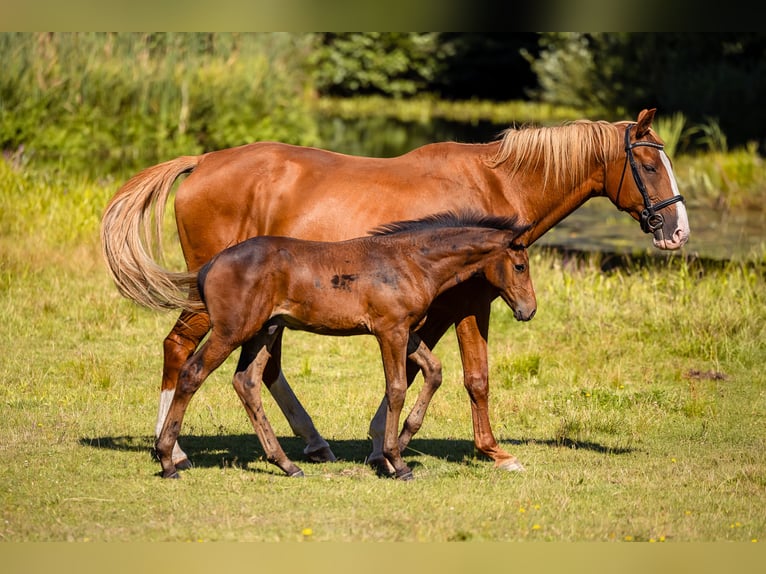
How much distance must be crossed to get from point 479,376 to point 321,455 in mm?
1200

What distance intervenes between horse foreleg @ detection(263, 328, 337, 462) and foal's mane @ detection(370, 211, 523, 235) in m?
1.09

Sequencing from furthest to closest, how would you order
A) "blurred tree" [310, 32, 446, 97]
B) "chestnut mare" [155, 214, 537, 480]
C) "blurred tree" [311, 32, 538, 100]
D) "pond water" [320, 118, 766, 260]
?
"blurred tree" [310, 32, 446, 97] → "blurred tree" [311, 32, 538, 100] → "pond water" [320, 118, 766, 260] → "chestnut mare" [155, 214, 537, 480]

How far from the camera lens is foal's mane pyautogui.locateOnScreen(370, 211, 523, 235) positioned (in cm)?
708

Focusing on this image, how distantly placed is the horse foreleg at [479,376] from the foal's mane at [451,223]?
2.02ft

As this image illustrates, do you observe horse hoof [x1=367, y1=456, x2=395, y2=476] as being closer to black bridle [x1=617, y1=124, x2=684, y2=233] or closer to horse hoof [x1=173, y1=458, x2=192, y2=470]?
horse hoof [x1=173, y1=458, x2=192, y2=470]

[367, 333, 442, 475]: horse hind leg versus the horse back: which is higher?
the horse back

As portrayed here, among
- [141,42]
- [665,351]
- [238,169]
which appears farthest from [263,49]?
[238,169]

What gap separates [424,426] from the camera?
28.7 feet

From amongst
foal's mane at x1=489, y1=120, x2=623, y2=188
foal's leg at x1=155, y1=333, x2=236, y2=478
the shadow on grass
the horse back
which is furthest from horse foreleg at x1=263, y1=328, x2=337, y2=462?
foal's mane at x1=489, y1=120, x2=623, y2=188

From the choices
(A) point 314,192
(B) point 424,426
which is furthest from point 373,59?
(A) point 314,192

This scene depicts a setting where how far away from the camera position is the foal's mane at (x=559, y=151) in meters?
7.54

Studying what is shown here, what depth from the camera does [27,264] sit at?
12.0 metres

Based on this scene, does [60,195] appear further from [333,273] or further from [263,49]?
[263,49]

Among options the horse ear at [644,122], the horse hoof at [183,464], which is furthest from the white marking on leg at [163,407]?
the horse ear at [644,122]
